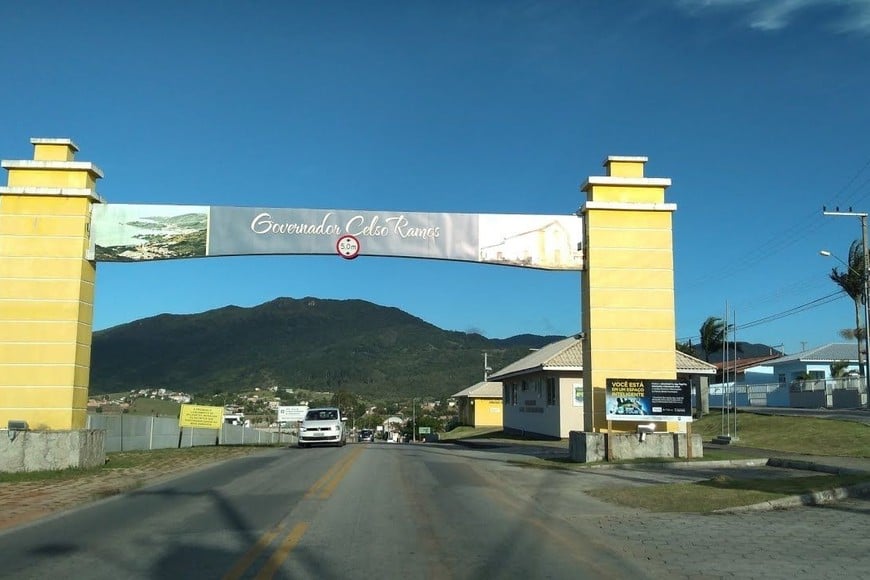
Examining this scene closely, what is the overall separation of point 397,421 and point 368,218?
8386 centimetres

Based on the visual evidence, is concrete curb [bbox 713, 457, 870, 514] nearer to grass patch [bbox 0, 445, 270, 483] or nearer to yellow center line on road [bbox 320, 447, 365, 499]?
yellow center line on road [bbox 320, 447, 365, 499]

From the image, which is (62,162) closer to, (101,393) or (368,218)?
(368,218)

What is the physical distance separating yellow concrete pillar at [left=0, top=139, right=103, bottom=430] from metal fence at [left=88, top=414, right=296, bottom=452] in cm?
272

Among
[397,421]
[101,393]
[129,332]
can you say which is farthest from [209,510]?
[129,332]

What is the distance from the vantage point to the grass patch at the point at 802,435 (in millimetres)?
24156

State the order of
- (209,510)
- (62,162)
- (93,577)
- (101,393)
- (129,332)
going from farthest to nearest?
1. (129,332)
2. (101,393)
3. (62,162)
4. (209,510)
5. (93,577)

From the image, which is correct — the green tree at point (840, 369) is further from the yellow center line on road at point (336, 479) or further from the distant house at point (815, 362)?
the yellow center line on road at point (336, 479)

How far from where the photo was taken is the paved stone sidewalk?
39.7 feet

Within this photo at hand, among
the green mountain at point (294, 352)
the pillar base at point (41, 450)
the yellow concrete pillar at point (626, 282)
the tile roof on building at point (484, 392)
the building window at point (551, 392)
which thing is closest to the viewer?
the pillar base at point (41, 450)

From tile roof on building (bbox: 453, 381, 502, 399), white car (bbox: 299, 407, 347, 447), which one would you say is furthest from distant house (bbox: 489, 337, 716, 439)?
tile roof on building (bbox: 453, 381, 502, 399)

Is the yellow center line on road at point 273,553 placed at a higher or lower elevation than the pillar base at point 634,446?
lower

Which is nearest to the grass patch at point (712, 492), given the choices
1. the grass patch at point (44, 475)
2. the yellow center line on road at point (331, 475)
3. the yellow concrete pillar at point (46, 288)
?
the yellow center line on road at point (331, 475)

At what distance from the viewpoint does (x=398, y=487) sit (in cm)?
1584

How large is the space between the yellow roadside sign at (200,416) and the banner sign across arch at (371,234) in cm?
1758
